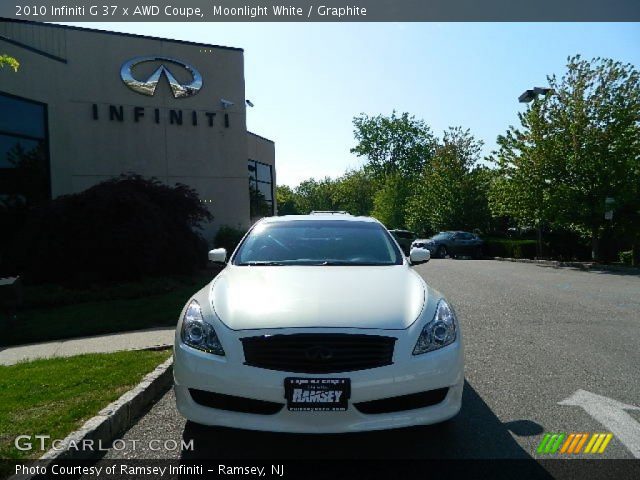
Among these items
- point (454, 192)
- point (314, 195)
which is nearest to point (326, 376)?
point (454, 192)

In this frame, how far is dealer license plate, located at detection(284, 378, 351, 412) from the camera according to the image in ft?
9.73

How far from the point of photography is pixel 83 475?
10.3ft

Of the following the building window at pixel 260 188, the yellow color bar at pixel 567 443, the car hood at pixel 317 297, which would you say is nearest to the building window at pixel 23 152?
the building window at pixel 260 188

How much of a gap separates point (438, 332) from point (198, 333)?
161 centimetres

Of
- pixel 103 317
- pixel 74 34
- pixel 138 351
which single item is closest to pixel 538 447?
pixel 138 351

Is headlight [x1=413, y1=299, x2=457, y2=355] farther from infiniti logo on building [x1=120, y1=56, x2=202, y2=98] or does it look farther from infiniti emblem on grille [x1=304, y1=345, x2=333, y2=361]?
infiniti logo on building [x1=120, y1=56, x2=202, y2=98]

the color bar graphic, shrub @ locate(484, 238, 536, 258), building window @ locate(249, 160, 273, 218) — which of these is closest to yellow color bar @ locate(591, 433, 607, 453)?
the color bar graphic

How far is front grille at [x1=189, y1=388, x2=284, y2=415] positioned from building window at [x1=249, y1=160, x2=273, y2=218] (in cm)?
2316

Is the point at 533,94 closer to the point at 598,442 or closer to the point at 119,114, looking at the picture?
the point at 119,114

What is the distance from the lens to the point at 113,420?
3.71 meters

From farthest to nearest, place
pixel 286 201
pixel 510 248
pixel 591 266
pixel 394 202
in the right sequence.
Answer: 1. pixel 286 201
2. pixel 394 202
3. pixel 510 248
4. pixel 591 266

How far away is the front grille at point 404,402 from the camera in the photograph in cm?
302

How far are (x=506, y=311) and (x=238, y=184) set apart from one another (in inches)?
549

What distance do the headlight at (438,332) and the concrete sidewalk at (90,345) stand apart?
13.4 feet
